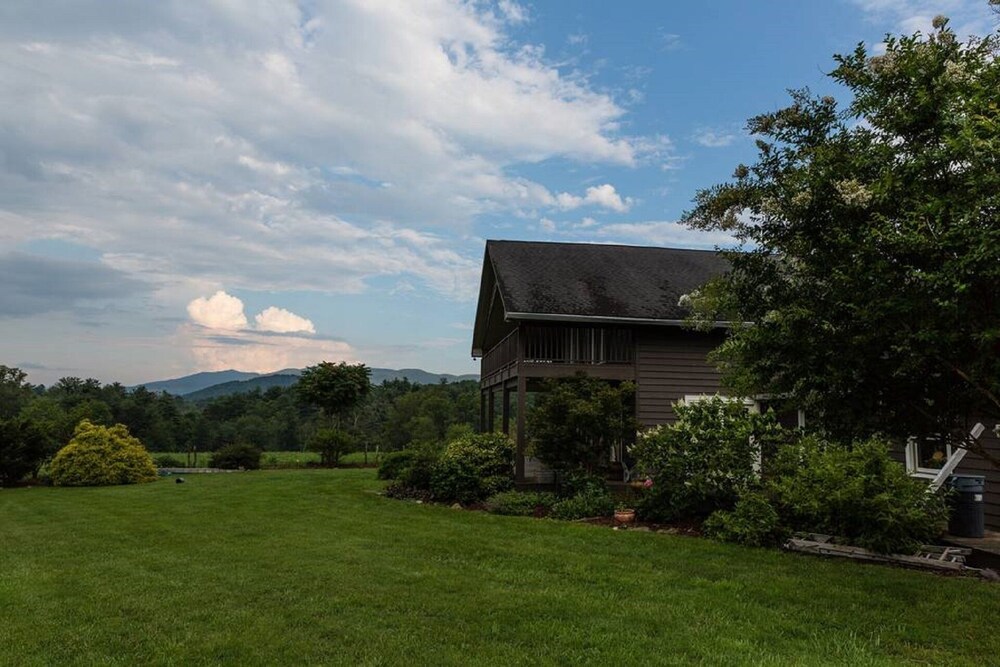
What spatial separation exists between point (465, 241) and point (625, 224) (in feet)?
21.3

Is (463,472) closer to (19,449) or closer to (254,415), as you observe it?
(19,449)

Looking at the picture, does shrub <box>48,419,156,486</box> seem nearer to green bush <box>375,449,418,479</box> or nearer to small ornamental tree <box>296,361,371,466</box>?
green bush <box>375,449,418,479</box>

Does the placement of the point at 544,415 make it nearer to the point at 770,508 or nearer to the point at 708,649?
the point at 770,508

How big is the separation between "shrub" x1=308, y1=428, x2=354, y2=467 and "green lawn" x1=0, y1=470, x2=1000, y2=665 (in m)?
17.1

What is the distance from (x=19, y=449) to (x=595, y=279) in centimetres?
1748

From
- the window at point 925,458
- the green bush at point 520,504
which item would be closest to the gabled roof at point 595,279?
the green bush at point 520,504

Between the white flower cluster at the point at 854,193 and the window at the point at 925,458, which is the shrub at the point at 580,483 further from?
the white flower cluster at the point at 854,193

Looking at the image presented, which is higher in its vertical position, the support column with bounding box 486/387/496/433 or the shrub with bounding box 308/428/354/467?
the support column with bounding box 486/387/496/433

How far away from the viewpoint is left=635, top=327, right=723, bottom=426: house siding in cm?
1541

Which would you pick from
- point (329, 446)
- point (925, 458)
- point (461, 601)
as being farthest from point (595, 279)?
point (329, 446)

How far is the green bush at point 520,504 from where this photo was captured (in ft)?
37.9

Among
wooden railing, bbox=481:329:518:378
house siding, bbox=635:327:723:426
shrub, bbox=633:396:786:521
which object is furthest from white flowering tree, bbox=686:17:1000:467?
wooden railing, bbox=481:329:518:378

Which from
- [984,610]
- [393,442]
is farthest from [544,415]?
[393,442]

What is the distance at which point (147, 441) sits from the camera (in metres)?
49.7
